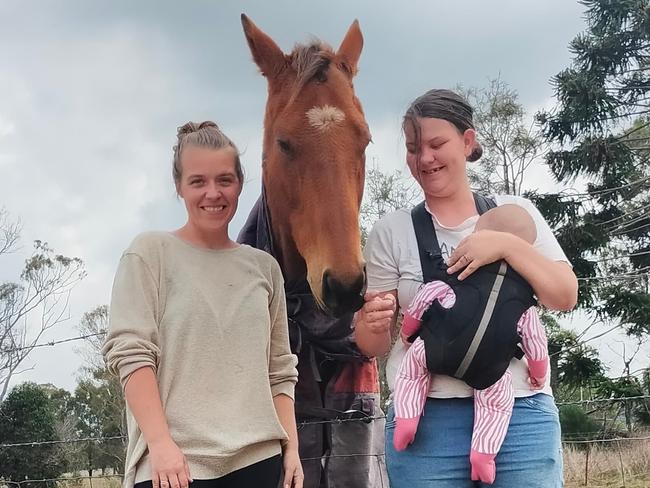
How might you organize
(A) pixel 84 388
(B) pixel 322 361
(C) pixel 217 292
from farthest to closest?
(A) pixel 84 388 → (B) pixel 322 361 → (C) pixel 217 292

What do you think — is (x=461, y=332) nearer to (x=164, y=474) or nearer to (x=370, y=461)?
(x=164, y=474)

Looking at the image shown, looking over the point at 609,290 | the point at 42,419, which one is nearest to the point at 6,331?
the point at 42,419

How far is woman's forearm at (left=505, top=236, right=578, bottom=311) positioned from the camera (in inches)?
73.7

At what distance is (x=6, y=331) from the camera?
19.6 metres

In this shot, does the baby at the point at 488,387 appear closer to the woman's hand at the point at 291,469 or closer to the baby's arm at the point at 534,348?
the baby's arm at the point at 534,348

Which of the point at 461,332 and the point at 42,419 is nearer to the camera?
the point at 461,332

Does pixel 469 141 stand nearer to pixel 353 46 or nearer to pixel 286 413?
pixel 353 46

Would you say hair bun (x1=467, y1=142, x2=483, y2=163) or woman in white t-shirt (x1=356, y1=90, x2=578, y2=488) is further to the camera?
hair bun (x1=467, y1=142, x2=483, y2=163)

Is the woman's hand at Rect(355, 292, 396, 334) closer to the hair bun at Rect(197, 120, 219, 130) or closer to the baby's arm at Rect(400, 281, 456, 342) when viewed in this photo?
the baby's arm at Rect(400, 281, 456, 342)

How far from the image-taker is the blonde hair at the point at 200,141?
200 centimetres

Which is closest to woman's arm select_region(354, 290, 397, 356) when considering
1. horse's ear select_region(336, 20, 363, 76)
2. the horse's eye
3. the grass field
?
the horse's eye

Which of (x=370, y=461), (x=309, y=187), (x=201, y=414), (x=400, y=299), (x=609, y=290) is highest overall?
(x=609, y=290)

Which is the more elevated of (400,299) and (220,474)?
(400,299)

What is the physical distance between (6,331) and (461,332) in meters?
20.6
